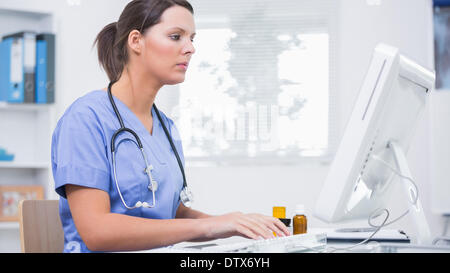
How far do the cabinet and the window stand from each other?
826 mm

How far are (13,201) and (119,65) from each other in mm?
1707

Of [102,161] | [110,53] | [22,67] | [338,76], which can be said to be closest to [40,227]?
[102,161]

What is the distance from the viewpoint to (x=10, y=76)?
2.83 meters

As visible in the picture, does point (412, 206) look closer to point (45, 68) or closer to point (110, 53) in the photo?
point (110, 53)

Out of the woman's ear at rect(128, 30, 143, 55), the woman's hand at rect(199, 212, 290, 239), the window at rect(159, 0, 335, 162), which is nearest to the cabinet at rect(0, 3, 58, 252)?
the window at rect(159, 0, 335, 162)

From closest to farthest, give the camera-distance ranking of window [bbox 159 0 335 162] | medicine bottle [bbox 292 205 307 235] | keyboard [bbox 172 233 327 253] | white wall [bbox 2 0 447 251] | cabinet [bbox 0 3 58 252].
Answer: keyboard [bbox 172 233 327 253]
medicine bottle [bbox 292 205 307 235]
cabinet [bbox 0 3 58 252]
white wall [bbox 2 0 447 251]
window [bbox 159 0 335 162]

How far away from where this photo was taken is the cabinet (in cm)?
294

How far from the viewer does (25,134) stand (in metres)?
3.06

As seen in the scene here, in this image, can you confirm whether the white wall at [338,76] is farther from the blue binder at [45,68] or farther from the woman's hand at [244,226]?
the woman's hand at [244,226]

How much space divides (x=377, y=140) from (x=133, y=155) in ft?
1.80

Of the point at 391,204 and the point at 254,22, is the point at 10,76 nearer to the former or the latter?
the point at 254,22

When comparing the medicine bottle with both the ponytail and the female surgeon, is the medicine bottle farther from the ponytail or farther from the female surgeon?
the ponytail

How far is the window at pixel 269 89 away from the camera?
338 cm
